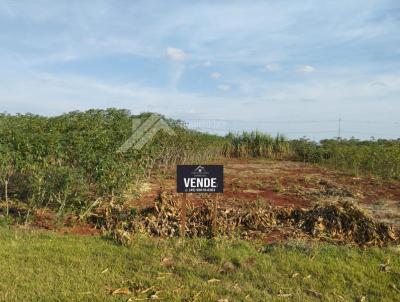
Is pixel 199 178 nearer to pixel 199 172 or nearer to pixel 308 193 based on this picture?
pixel 199 172

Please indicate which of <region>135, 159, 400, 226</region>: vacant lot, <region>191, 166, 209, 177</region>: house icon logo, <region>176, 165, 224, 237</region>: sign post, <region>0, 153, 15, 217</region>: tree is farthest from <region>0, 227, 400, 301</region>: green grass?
<region>135, 159, 400, 226</region>: vacant lot

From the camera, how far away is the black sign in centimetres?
590

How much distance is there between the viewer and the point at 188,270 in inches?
187

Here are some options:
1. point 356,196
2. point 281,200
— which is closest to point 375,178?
point 356,196

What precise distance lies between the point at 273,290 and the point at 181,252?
1261mm

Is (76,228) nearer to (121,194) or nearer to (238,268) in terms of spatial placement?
(121,194)

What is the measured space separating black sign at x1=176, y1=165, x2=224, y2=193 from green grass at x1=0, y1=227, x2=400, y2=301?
643 mm

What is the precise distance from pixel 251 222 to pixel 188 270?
226 centimetres

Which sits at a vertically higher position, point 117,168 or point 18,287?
point 117,168

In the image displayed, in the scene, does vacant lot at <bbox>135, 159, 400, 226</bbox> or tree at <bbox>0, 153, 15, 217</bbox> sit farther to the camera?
vacant lot at <bbox>135, 159, 400, 226</bbox>

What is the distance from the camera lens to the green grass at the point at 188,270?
4.19 meters

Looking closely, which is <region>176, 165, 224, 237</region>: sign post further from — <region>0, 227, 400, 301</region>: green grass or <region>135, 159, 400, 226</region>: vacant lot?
<region>135, 159, 400, 226</region>: vacant lot

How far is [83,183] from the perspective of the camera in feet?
22.8

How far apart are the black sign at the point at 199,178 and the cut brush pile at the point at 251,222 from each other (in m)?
0.47
